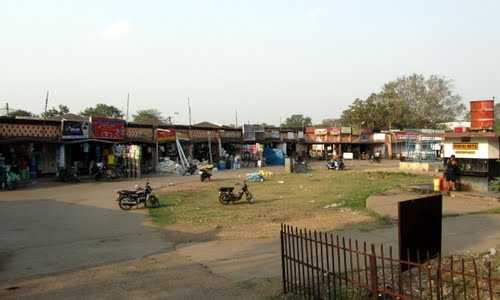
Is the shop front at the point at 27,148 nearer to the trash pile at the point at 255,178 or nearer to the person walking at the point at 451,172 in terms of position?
the trash pile at the point at 255,178

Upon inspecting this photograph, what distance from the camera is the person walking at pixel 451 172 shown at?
2112cm

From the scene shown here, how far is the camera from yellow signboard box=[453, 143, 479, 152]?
21156 mm

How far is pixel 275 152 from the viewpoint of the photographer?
57250 millimetres

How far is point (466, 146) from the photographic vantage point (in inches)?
848

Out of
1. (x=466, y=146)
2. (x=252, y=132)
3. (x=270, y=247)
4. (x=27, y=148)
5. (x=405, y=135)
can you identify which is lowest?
(x=270, y=247)

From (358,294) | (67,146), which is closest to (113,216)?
(358,294)

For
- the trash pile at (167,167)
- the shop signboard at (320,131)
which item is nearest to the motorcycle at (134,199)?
the trash pile at (167,167)

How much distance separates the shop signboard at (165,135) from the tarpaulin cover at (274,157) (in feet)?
51.1

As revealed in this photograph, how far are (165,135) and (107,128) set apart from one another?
6455 millimetres

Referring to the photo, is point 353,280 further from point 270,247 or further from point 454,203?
point 454,203

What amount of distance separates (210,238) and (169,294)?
5466 mm

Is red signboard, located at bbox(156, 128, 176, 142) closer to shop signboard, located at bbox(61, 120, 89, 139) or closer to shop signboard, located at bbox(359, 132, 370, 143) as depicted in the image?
shop signboard, located at bbox(61, 120, 89, 139)

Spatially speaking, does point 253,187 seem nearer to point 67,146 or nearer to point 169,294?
point 67,146

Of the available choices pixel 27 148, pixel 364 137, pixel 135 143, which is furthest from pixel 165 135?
pixel 364 137
